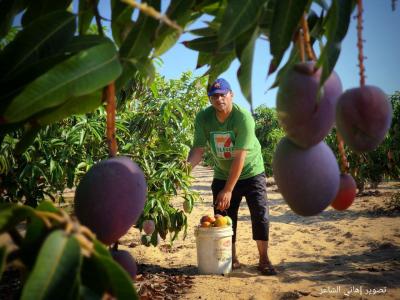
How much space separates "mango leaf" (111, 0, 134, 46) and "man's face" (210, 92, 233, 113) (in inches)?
84.4

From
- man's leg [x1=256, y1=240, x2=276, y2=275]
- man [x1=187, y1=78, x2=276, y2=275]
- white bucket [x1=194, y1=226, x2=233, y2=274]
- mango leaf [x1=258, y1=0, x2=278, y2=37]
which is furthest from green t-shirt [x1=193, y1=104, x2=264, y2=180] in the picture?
mango leaf [x1=258, y1=0, x2=278, y2=37]

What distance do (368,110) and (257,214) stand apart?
254 cm

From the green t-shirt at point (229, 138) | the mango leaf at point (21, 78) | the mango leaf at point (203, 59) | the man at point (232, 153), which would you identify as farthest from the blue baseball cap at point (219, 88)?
the mango leaf at point (21, 78)

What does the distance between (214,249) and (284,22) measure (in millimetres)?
2699

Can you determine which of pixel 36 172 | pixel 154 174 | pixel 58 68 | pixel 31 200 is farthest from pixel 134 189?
pixel 154 174

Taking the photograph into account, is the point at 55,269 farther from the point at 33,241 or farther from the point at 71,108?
the point at 71,108

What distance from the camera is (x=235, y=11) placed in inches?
23.3

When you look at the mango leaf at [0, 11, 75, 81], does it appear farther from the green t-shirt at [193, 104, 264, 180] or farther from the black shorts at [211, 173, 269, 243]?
the black shorts at [211, 173, 269, 243]

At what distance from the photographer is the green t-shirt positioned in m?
2.90

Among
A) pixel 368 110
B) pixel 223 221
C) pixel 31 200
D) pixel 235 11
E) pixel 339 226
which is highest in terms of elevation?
pixel 235 11

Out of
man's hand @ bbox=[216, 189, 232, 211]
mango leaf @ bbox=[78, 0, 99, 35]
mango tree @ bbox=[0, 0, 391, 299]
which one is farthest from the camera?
man's hand @ bbox=[216, 189, 232, 211]

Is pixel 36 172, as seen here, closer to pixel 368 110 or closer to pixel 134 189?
pixel 134 189

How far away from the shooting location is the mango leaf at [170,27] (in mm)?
666

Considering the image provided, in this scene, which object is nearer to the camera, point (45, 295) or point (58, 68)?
point (45, 295)
